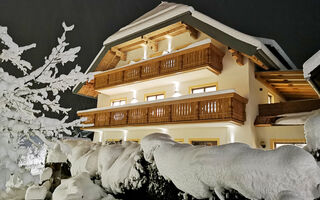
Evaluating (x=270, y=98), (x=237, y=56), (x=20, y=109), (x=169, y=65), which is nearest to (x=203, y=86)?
(x=169, y=65)

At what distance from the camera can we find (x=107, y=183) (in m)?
5.88

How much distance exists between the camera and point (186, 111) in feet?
37.7

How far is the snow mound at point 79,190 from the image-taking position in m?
5.43

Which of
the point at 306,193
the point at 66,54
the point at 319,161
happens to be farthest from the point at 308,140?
the point at 66,54

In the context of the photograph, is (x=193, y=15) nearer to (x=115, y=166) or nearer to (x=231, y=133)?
(x=231, y=133)

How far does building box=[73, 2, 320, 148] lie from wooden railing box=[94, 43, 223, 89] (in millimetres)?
46

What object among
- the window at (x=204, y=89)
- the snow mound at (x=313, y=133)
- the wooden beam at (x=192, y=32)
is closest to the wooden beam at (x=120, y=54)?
the wooden beam at (x=192, y=32)

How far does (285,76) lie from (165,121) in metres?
5.87

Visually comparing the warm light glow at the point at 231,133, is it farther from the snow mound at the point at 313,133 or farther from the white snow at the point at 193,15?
the snow mound at the point at 313,133

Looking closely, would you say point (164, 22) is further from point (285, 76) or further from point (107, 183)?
point (107, 183)

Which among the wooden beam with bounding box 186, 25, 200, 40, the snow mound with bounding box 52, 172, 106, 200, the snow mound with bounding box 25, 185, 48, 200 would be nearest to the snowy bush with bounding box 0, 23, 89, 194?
the snow mound with bounding box 52, 172, 106, 200

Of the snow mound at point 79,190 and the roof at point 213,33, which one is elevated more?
the roof at point 213,33

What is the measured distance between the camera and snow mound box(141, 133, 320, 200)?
9.53 feet

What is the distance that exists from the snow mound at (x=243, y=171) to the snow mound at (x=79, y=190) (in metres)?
2.13
